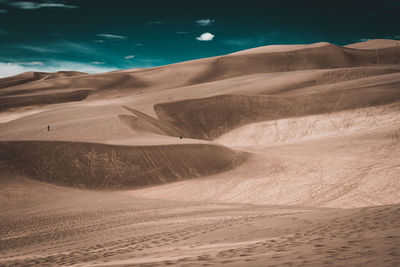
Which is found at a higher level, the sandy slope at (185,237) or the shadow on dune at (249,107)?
the shadow on dune at (249,107)

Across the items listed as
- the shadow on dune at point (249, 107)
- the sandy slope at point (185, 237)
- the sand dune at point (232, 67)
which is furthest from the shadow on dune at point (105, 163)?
the sand dune at point (232, 67)

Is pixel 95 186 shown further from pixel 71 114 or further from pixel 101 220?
pixel 71 114

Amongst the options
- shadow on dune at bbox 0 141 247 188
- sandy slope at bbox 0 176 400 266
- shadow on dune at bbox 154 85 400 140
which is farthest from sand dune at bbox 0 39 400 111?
sandy slope at bbox 0 176 400 266

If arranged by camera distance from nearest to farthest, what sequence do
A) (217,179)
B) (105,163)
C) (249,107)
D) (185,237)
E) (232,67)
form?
(185,237) → (217,179) → (105,163) → (249,107) → (232,67)

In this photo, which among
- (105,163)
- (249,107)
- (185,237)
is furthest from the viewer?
(249,107)

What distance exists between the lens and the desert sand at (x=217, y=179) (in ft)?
17.3

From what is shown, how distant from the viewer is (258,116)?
124ft

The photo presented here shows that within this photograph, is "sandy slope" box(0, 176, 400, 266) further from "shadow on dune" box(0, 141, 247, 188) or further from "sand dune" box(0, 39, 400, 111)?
"sand dune" box(0, 39, 400, 111)

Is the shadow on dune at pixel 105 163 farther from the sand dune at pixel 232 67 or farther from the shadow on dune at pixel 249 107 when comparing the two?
the sand dune at pixel 232 67

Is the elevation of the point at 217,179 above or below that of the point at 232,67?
below

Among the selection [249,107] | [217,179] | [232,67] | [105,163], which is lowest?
[217,179]

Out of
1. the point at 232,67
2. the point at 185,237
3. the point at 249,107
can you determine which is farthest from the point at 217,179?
the point at 232,67

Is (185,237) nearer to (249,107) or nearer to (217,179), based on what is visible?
(217,179)

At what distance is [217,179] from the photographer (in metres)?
19.2
